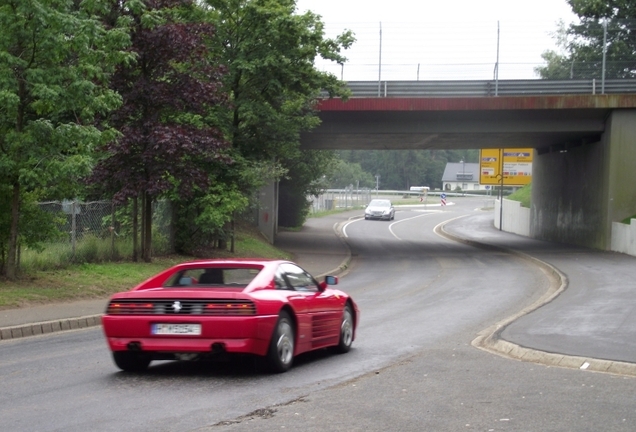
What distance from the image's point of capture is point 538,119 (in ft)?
122

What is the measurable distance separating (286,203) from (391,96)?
1802 cm

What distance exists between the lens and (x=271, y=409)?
7840 mm

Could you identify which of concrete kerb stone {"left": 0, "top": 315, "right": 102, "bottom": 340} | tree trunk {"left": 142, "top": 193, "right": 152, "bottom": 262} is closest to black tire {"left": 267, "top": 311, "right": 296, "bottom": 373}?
concrete kerb stone {"left": 0, "top": 315, "right": 102, "bottom": 340}

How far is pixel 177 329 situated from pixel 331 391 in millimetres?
1806

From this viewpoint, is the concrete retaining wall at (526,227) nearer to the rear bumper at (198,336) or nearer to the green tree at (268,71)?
the green tree at (268,71)

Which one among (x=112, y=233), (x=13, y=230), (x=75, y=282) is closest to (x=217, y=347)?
(x=13, y=230)

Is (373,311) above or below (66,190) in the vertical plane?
below

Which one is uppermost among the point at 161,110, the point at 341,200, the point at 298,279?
the point at 161,110

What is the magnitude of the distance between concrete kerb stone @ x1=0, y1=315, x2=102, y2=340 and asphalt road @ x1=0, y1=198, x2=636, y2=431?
305mm

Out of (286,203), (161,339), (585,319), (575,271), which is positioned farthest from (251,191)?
(286,203)

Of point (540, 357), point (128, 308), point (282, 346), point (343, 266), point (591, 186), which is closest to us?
point (128, 308)

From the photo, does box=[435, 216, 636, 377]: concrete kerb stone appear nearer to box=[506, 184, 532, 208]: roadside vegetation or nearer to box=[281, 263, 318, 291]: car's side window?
box=[281, 263, 318, 291]: car's side window

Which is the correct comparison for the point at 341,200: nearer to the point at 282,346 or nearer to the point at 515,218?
the point at 515,218

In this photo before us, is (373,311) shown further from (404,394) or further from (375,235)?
(375,235)
